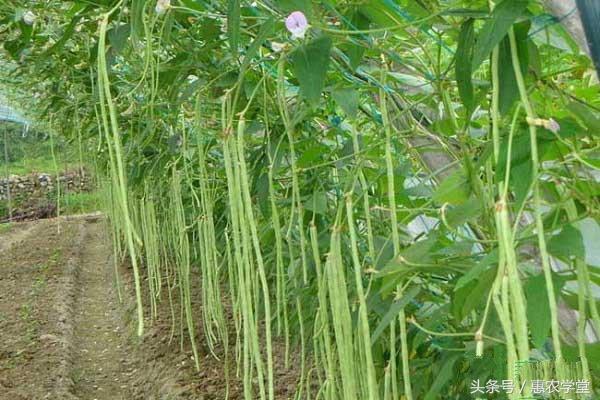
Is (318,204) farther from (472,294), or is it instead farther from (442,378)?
(472,294)

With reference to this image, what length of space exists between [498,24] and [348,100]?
36 centimetres

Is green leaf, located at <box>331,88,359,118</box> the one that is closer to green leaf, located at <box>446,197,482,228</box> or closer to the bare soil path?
green leaf, located at <box>446,197,482,228</box>

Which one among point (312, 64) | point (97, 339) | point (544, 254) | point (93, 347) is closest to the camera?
point (544, 254)

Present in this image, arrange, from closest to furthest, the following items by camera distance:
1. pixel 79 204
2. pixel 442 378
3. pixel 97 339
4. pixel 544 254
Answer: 1. pixel 544 254
2. pixel 442 378
3. pixel 97 339
4. pixel 79 204

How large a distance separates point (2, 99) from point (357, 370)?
797 centimetres

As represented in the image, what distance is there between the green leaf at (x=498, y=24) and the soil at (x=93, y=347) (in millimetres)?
1035

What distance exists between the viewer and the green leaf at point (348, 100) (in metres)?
0.85

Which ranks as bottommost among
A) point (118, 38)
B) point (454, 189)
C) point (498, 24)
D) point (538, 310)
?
point (538, 310)

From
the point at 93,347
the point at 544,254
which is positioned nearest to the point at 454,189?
the point at 544,254

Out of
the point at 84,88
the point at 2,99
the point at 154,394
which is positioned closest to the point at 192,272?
the point at 154,394

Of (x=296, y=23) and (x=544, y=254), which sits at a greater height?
(x=296, y=23)

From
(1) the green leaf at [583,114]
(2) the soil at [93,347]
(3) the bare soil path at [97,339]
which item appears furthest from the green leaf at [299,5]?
(3) the bare soil path at [97,339]

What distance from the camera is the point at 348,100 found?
2.85 feet

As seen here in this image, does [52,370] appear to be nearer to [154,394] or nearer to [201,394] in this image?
[154,394]
